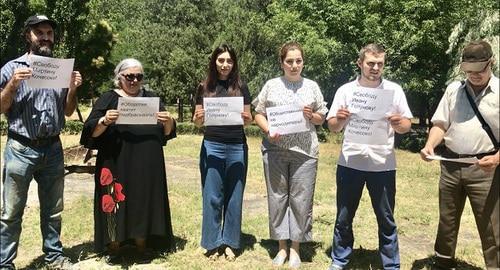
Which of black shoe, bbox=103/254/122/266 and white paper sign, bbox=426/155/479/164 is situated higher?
white paper sign, bbox=426/155/479/164

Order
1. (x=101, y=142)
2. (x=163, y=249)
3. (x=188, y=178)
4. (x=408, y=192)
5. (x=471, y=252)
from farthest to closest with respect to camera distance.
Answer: (x=188, y=178) < (x=408, y=192) < (x=471, y=252) < (x=163, y=249) < (x=101, y=142)

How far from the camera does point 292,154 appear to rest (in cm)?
457

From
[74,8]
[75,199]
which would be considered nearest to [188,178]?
[75,199]

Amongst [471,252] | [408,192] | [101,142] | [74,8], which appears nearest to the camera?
[101,142]

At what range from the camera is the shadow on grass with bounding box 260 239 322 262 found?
508 cm

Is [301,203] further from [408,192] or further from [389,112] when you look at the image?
[408,192]

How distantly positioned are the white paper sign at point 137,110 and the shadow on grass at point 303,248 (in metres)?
2.05

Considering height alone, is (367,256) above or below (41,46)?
below

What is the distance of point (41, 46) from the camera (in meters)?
4.07

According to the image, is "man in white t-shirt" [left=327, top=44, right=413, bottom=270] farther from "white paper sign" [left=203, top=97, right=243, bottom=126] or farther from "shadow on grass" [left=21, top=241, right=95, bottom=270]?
"shadow on grass" [left=21, top=241, right=95, bottom=270]

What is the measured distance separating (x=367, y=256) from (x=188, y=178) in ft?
19.1

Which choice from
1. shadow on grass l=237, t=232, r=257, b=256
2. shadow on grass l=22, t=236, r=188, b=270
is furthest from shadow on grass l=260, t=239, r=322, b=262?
shadow on grass l=22, t=236, r=188, b=270

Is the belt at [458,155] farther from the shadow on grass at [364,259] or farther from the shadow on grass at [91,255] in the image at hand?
the shadow on grass at [91,255]

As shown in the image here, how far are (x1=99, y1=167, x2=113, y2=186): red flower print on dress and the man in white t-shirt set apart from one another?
2212 millimetres
